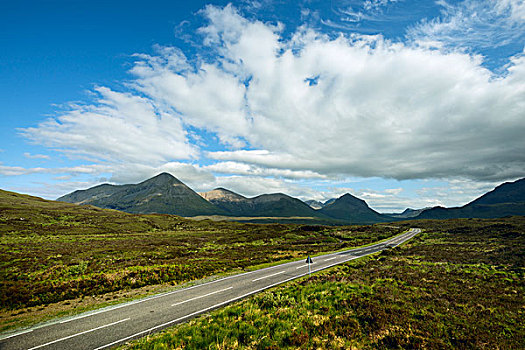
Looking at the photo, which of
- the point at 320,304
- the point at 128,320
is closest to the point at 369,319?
the point at 320,304

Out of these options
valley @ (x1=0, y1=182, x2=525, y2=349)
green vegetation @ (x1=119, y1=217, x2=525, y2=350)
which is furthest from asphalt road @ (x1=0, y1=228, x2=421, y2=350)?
green vegetation @ (x1=119, y1=217, x2=525, y2=350)

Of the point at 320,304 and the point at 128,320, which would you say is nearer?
the point at 128,320

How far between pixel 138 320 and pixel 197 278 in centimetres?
1188

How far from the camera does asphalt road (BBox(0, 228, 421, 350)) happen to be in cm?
1157

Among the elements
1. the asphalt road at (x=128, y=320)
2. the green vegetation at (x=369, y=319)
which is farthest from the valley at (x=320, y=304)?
the asphalt road at (x=128, y=320)

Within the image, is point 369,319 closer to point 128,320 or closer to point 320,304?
point 320,304

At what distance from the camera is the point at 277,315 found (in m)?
13.0

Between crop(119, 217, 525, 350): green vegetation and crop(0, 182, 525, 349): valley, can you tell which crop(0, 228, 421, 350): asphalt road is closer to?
crop(0, 182, 525, 349): valley

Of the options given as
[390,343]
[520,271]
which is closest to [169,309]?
[390,343]

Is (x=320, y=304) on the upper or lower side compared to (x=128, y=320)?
upper

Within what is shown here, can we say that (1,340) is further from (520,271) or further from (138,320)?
(520,271)

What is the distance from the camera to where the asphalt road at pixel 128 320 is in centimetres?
1157

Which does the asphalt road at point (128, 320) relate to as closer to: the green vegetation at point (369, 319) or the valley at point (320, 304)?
the valley at point (320, 304)

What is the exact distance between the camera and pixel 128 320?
46.0ft
